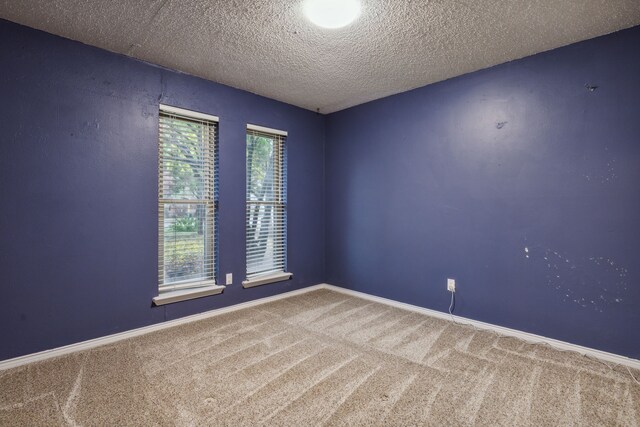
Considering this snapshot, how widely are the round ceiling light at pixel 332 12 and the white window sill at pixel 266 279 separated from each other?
2.73 m

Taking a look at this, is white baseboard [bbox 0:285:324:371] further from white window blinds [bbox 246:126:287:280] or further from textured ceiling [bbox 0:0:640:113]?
textured ceiling [bbox 0:0:640:113]

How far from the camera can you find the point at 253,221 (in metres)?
3.79

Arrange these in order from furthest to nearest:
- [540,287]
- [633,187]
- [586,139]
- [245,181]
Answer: [245,181], [540,287], [586,139], [633,187]

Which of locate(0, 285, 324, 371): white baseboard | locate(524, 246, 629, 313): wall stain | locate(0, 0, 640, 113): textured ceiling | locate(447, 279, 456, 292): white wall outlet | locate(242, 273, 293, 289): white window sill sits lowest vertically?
locate(0, 285, 324, 371): white baseboard

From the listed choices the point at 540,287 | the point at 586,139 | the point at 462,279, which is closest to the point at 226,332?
the point at 462,279

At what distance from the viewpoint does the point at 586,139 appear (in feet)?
8.25

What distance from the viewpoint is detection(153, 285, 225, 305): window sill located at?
296 cm

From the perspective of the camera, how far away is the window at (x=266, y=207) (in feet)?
12.3

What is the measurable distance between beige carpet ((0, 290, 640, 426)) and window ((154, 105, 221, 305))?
595mm

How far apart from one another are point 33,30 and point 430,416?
152 inches

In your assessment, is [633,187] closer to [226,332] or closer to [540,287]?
[540,287]

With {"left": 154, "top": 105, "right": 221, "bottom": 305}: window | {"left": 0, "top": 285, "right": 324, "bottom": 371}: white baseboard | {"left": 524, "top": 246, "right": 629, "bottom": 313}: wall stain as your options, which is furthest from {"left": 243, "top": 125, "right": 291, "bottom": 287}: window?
{"left": 524, "top": 246, "right": 629, "bottom": 313}: wall stain

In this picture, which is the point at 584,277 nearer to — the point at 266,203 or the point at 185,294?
the point at 266,203

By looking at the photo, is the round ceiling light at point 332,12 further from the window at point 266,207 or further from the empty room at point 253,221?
the window at point 266,207
